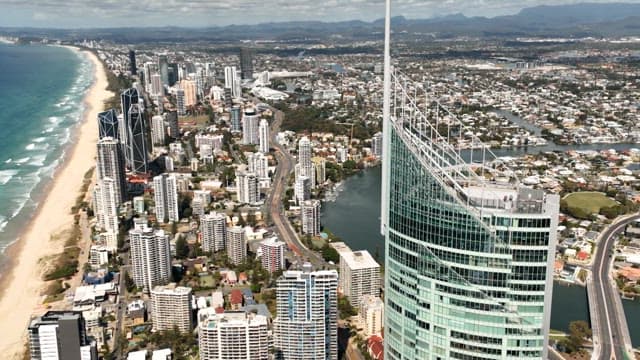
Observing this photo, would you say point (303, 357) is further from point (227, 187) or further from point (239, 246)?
point (227, 187)

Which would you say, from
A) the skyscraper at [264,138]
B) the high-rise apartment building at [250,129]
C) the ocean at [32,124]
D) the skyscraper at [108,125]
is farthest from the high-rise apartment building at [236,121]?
the skyscraper at [108,125]

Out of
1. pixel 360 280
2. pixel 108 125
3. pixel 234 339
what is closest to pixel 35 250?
pixel 108 125

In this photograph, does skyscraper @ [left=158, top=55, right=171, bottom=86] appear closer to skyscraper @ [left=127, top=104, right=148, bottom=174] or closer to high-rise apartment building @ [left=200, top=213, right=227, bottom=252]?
skyscraper @ [left=127, top=104, right=148, bottom=174]

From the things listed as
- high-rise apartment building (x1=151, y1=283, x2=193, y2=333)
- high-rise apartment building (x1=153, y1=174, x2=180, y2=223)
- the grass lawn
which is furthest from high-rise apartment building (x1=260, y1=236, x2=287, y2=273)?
the grass lawn

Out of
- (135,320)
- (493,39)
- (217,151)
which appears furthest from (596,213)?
(493,39)

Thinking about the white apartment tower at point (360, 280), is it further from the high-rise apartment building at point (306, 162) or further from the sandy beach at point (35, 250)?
the high-rise apartment building at point (306, 162)

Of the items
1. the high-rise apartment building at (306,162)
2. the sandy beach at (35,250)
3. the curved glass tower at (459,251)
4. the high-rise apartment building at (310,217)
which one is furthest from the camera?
the high-rise apartment building at (306,162)
